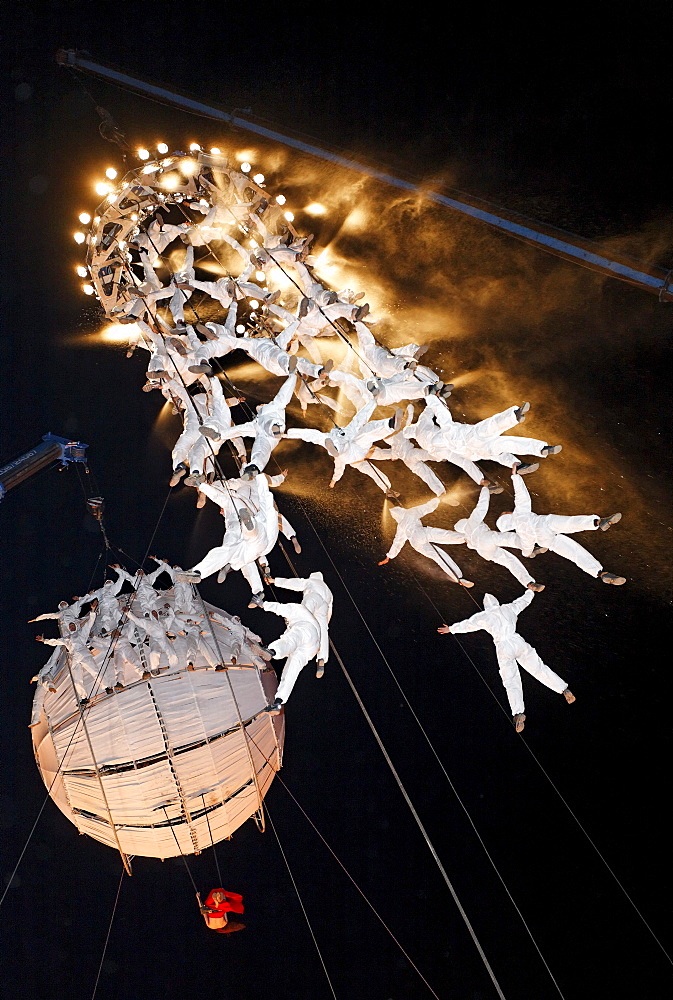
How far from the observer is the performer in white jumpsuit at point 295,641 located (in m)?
3.01

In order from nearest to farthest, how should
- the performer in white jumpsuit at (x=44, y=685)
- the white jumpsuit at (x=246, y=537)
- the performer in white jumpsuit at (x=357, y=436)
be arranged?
the performer in white jumpsuit at (x=357, y=436), the white jumpsuit at (x=246, y=537), the performer in white jumpsuit at (x=44, y=685)

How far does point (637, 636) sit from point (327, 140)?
12.5 ft

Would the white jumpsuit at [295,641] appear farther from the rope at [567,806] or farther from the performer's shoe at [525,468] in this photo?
the rope at [567,806]

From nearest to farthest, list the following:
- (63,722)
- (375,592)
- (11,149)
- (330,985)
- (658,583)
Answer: (63,722)
(658,583)
(330,985)
(375,592)
(11,149)

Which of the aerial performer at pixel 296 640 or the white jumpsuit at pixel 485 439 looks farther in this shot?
the aerial performer at pixel 296 640

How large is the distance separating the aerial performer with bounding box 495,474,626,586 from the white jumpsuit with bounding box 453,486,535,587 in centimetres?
6

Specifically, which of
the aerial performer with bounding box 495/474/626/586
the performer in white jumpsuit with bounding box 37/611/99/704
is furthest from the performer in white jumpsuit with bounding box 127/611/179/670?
the aerial performer with bounding box 495/474/626/586

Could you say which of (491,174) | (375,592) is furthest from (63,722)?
(491,174)

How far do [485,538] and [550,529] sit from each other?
0.36m

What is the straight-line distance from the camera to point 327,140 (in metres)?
5.26

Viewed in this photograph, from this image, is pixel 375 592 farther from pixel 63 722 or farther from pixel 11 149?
pixel 11 149

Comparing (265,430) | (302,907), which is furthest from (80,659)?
(302,907)

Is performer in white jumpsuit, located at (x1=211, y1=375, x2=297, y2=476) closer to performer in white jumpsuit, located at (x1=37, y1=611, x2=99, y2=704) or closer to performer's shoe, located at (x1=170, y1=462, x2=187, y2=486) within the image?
performer's shoe, located at (x1=170, y1=462, x2=187, y2=486)

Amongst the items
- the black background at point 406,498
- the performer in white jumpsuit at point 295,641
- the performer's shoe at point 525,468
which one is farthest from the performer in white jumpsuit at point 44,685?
the performer's shoe at point 525,468
